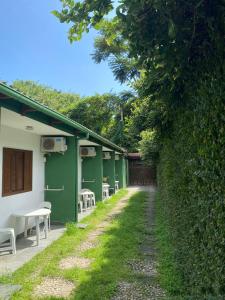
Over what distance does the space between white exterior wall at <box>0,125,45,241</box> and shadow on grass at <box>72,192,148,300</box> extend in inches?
91.2

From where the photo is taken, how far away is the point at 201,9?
8.84 feet

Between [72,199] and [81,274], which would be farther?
[72,199]

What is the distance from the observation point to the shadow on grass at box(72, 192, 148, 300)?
474 cm

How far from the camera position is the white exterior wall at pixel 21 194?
301 inches

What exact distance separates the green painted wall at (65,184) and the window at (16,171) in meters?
1.09

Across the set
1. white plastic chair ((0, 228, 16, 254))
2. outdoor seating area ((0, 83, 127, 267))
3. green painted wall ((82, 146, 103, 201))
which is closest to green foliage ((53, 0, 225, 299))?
outdoor seating area ((0, 83, 127, 267))

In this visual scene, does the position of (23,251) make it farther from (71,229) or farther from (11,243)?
(71,229)

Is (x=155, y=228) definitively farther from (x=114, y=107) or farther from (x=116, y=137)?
(x=114, y=107)

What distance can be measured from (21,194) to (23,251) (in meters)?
2.05

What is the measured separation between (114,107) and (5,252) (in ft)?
98.0

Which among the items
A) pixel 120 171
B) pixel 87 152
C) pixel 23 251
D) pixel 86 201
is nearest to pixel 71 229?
pixel 23 251

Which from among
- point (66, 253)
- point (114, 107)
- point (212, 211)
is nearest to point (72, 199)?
point (66, 253)

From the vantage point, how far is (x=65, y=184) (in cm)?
1012

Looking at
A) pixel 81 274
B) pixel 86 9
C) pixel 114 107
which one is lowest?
pixel 81 274
